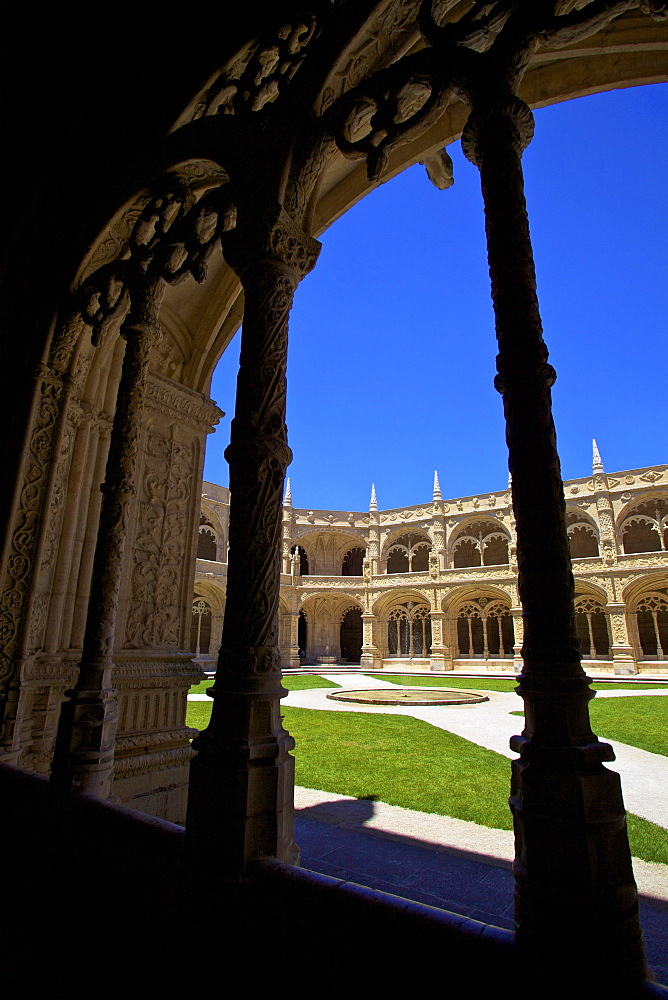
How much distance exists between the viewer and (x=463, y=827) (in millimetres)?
3545

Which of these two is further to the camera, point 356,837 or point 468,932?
point 356,837

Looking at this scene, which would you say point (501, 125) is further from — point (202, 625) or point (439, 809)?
point (202, 625)

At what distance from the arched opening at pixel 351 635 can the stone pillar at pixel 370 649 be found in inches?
117

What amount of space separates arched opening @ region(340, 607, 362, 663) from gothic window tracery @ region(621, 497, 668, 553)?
1499cm

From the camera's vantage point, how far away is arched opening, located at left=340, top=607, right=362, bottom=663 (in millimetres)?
30922

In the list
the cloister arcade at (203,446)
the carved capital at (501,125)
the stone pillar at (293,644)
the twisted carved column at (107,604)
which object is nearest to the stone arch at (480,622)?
the stone pillar at (293,644)

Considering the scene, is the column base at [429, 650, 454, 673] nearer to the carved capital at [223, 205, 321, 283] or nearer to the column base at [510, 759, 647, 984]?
the carved capital at [223, 205, 321, 283]

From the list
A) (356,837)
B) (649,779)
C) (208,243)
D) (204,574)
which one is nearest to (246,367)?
(208,243)

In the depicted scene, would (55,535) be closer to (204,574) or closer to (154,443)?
(154,443)

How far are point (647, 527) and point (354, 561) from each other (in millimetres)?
15828

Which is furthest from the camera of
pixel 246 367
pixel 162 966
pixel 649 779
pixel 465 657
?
pixel 465 657

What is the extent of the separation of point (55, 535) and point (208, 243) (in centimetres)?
253

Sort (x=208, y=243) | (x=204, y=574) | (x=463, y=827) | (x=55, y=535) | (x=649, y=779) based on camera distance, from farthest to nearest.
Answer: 1. (x=204, y=574)
2. (x=649, y=779)
3. (x=55, y=535)
4. (x=463, y=827)
5. (x=208, y=243)

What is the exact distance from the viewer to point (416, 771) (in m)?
5.13
